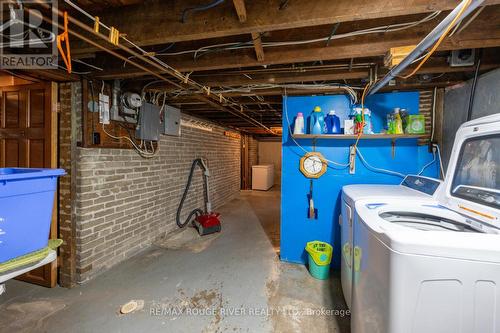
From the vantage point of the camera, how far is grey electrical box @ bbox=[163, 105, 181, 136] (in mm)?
3479

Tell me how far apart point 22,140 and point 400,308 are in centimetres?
339

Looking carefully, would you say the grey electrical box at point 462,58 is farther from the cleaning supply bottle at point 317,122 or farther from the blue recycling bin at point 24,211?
the blue recycling bin at point 24,211

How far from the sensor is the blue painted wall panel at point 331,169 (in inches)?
98.5

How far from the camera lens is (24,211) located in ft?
3.57

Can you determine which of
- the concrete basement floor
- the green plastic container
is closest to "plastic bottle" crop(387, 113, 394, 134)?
the green plastic container

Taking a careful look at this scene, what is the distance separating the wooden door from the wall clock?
8.83 feet

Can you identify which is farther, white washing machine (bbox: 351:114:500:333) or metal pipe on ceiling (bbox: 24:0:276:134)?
metal pipe on ceiling (bbox: 24:0:276:134)

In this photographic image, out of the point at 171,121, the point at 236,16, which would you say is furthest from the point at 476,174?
the point at 171,121

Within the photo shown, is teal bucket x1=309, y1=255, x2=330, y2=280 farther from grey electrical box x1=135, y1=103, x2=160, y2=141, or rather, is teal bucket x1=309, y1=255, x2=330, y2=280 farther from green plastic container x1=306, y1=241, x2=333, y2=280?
grey electrical box x1=135, y1=103, x2=160, y2=141

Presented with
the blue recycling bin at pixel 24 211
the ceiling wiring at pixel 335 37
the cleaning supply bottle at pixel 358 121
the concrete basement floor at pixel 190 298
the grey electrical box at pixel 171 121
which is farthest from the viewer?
the grey electrical box at pixel 171 121

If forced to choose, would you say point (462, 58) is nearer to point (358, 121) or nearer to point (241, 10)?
point (358, 121)

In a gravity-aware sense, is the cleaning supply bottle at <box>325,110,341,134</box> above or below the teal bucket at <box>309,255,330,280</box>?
above

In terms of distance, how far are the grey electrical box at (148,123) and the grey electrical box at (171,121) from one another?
0.23 m

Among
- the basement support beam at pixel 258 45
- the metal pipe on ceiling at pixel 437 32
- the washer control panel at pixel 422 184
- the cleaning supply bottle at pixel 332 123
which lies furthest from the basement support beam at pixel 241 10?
the washer control panel at pixel 422 184
